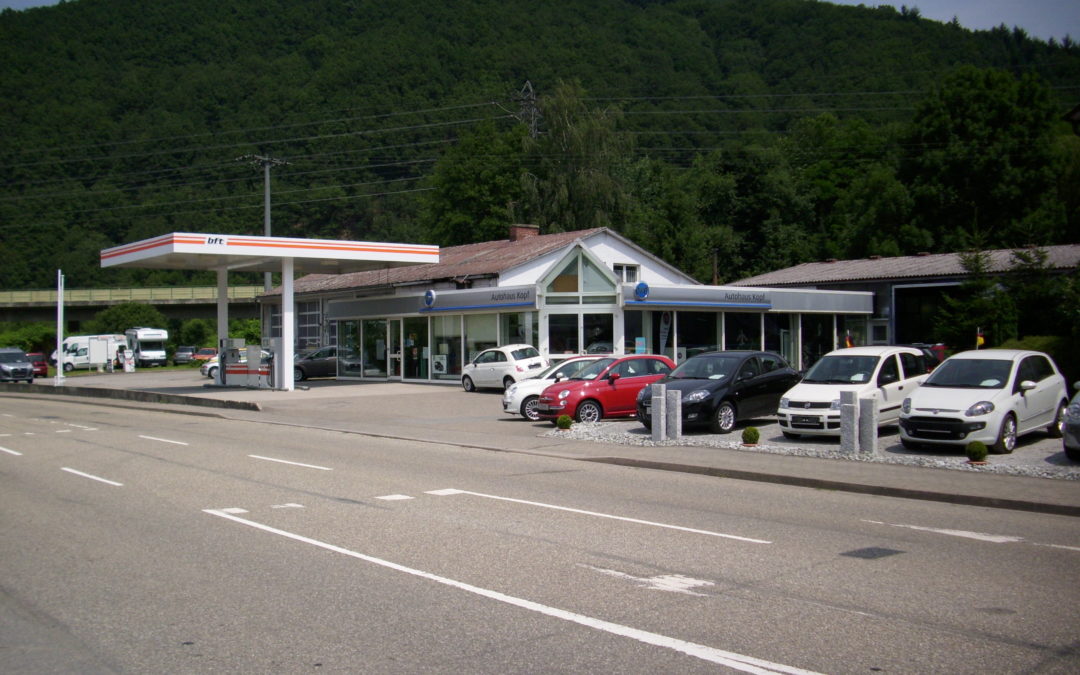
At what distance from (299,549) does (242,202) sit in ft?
253

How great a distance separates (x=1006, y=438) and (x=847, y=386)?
3.10 meters

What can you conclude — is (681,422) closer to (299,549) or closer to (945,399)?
(945,399)

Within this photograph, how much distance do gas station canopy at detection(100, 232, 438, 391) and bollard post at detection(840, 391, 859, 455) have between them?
21238 mm

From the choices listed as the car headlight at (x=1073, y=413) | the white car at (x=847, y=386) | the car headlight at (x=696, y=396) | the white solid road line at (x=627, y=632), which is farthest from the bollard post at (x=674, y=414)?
the white solid road line at (x=627, y=632)

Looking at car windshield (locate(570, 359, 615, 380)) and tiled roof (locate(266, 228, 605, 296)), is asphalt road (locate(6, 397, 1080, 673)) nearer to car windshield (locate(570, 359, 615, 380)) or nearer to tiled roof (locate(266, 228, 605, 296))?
car windshield (locate(570, 359, 615, 380))

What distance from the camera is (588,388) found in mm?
21672

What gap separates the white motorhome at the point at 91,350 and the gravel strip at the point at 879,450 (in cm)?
5242

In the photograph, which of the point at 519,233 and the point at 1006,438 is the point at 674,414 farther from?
the point at 519,233

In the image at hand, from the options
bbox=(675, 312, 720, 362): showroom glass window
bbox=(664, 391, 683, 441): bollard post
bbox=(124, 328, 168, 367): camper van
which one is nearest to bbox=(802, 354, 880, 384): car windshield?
bbox=(664, 391, 683, 441): bollard post

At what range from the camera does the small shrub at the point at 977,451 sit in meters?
13.9

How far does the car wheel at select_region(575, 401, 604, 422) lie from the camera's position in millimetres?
21594

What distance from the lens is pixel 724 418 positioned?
19047 mm

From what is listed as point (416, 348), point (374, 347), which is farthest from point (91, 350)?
point (416, 348)

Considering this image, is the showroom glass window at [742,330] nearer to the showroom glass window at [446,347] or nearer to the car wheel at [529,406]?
the showroom glass window at [446,347]
